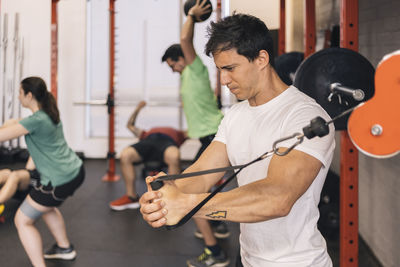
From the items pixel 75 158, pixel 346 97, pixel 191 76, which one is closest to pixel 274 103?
pixel 346 97

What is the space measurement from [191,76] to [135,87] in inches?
138

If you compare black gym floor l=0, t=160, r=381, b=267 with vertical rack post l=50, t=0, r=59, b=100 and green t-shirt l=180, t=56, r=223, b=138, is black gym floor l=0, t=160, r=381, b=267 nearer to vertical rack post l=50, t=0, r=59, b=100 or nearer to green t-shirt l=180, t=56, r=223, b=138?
green t-shirt l=180, t=56, r=223, b=138

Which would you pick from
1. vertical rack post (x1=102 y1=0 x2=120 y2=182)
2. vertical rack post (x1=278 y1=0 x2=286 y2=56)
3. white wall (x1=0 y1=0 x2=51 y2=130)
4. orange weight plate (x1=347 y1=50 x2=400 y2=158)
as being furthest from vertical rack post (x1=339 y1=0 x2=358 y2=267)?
white wall (x1=0 y1=0 x2=51 y2=130)

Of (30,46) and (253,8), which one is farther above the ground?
(30,46)

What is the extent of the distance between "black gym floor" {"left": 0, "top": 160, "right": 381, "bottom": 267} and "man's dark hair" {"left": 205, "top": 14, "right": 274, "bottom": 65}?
73.0 inches

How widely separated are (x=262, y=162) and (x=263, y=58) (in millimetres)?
283

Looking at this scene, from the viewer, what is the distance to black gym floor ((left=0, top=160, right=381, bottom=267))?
2.55m

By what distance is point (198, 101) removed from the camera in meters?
2.51

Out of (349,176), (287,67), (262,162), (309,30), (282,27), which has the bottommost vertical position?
(349,176)

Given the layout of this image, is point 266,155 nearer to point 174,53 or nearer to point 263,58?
point 263,58

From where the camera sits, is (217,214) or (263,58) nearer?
(217,214)

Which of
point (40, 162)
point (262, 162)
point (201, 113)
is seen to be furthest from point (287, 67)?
point (262, 162)

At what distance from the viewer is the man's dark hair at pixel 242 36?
98cm

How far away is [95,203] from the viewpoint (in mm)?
3791
